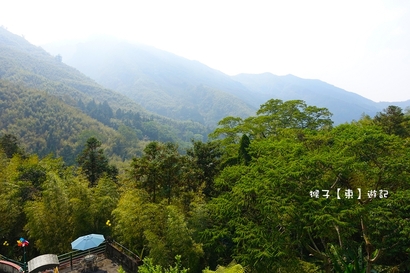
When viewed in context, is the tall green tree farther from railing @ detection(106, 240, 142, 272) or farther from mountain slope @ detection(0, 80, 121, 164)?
mountain slope @ detection(0, 80, 121, 164)

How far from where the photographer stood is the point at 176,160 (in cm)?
1631

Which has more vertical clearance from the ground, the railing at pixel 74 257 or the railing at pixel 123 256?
the railing at pixel 123 256

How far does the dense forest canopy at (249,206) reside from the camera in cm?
1079

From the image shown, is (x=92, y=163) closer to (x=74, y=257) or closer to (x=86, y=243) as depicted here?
(x=74, y=257)

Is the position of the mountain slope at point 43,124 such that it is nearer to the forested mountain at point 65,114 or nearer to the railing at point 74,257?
the forested mountain at point 65,114

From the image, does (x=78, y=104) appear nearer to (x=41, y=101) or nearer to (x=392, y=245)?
(x=41, y=101)

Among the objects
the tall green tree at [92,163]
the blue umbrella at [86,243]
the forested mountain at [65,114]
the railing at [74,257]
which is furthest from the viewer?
the forested mountain at [65,114]

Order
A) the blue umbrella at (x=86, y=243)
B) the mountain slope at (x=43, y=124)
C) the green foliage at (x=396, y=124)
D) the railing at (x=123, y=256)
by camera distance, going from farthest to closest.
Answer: the mountain slope at (x=43, y=124) → the green foliage at (x=396, y=124) → the railing at (x=123, y=256) → the blue umbrella at (x=86, y=243)

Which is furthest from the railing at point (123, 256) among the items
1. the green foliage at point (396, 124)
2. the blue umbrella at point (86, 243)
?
the green foliage at point (396, 124)

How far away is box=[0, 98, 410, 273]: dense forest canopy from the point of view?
35.4ft

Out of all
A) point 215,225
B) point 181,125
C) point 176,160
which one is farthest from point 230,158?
point 181,125

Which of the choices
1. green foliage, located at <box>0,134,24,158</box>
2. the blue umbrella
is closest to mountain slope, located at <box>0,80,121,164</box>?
green foliage, located at <box>0,134,24,158</box>

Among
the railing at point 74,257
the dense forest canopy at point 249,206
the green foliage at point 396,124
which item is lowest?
the railing at point 74,257

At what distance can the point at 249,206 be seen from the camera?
13344 mm
